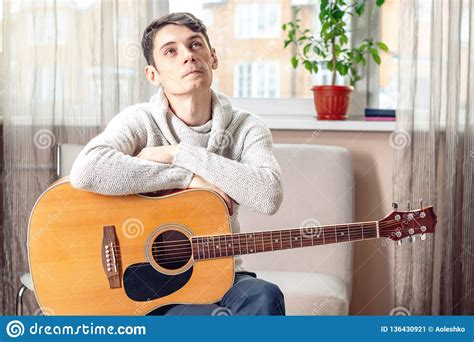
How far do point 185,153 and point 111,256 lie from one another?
20 cm

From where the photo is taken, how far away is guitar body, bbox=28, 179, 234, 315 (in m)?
1.16

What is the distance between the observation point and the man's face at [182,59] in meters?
1.14

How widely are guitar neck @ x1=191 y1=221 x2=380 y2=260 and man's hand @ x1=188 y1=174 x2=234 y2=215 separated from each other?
0.06 meters

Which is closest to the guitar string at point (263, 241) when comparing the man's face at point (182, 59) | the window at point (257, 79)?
the man's face at point (182, 59)

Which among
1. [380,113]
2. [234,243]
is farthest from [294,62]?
[234,243]

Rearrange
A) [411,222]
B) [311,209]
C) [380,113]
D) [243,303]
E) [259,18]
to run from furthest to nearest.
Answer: [259,18] → [380,113] → [311,209] → [411,222] → [243,303]

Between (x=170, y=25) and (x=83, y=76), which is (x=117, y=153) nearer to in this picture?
(x=170, y=25)

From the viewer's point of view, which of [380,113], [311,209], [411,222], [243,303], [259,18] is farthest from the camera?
[259,18]

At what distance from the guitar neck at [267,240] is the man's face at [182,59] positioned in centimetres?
23

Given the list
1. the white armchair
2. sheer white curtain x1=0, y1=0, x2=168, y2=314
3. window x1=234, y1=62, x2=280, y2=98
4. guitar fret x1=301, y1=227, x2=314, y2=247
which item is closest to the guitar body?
guitar fret x1=301, y1=227, x2=314, y2=247

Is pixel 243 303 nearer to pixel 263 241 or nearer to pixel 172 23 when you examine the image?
pixel 263 241

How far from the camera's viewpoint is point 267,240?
45.4 inches

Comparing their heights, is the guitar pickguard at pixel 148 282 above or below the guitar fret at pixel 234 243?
below

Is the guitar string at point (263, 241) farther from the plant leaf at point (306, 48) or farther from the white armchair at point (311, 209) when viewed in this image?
the plant leaf at point (306, 48)
